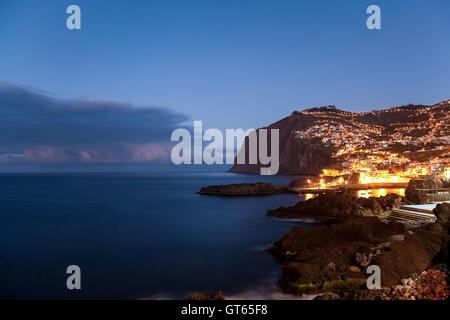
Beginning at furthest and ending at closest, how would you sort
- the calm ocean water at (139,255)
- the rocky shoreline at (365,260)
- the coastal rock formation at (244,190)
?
the coastal rock formation at (244,190), the calm ocean water at (139,255), the rocky shoreline at (365,260)

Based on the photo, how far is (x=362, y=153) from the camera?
104000 mm

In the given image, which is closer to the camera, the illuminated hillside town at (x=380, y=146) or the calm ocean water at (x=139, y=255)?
the calm ocean water at (x=139, y=255)

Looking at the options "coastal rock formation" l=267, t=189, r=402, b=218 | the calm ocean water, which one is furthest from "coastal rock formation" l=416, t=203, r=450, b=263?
"coastal rock formation" l=267, t=189, r=402, b=218

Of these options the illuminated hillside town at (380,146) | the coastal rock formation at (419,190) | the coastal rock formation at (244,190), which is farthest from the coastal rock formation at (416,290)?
the illuminated hillside town at (380,146)

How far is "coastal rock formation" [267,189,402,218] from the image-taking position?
976 inches

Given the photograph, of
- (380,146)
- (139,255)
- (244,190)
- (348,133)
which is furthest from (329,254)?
(348,133)

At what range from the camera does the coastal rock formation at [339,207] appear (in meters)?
24.8

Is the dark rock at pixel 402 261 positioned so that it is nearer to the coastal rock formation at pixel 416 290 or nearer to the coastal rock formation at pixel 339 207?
the coastal rock formation at pixel 416 290

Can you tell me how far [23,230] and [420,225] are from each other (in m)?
28.0

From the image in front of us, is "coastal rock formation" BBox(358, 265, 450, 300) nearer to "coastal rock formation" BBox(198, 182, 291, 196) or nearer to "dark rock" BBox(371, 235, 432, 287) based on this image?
"dark rock" BBox(371, 235, 432, 287)
